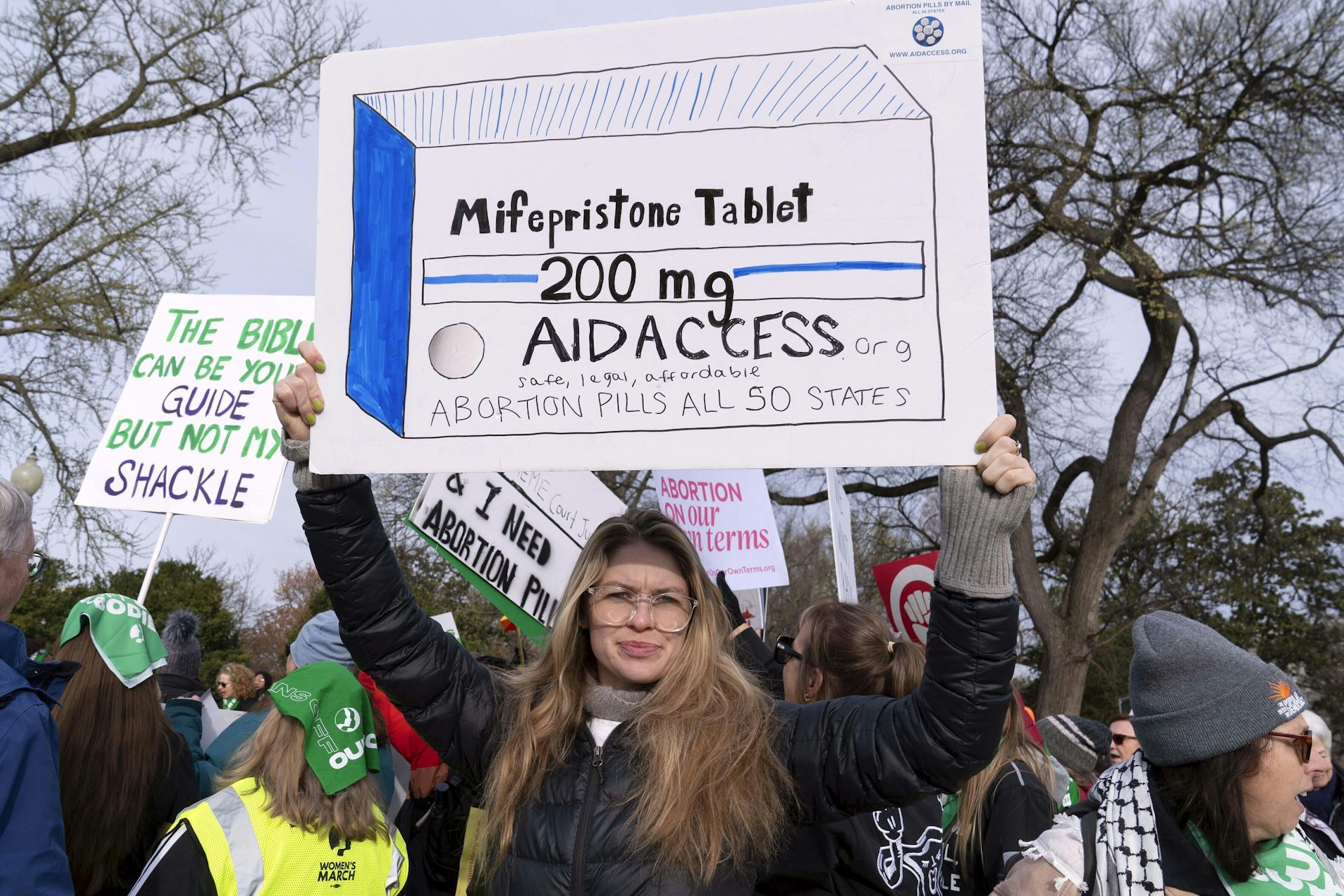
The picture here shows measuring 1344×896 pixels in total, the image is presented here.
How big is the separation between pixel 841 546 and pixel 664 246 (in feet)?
16.3

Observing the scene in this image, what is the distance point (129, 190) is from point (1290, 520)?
2468 centimetres

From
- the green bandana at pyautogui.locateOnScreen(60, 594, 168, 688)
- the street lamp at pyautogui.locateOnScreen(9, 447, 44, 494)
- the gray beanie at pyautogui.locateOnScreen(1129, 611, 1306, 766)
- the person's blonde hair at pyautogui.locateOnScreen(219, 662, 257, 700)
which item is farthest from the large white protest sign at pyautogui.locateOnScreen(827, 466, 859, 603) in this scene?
the street lamp at pyautogui.locateOnScreen(9, 447, 44, 494)

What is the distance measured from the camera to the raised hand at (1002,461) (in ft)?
6.63

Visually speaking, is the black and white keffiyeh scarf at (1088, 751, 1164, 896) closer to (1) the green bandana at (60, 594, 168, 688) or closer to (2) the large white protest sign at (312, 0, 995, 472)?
(2) the large white protest sign at (312, 0, 995, 472)

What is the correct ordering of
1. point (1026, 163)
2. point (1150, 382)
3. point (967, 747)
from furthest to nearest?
1. point (1150, 382)
2. point (1026, 163)
3. point (967, 747)

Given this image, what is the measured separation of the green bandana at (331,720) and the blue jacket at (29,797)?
2.64ft

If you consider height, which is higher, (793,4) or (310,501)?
(793,4)

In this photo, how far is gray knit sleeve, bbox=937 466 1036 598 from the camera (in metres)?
2.02

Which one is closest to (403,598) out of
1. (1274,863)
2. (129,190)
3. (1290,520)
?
(1274,863)

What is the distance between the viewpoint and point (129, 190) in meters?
13.6

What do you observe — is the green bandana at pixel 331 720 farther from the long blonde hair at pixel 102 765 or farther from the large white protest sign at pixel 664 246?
the large white protest sign at pixel 664 246

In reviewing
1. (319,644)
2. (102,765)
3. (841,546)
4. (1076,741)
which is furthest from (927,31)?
(841,546)

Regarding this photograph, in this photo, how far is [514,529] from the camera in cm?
502

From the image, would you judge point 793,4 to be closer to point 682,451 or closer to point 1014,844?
point 682,451
